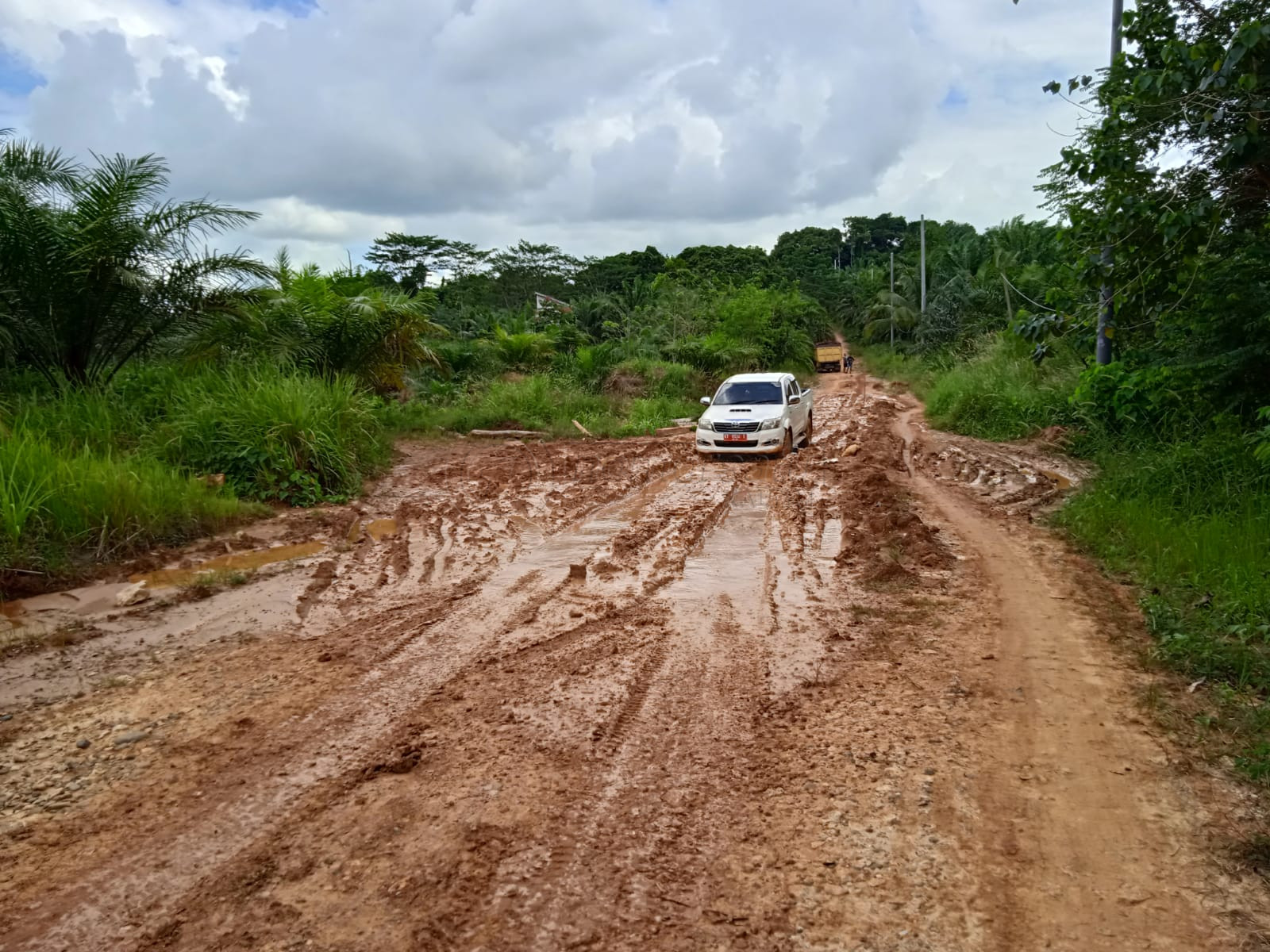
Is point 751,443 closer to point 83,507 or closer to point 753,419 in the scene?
point 753,419

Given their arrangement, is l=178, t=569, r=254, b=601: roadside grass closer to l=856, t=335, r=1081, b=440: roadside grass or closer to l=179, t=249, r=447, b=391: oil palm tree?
l=179, t=249, r=447, b=391: oil palm tree

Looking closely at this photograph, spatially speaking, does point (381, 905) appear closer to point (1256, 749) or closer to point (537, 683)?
point (537, 683)

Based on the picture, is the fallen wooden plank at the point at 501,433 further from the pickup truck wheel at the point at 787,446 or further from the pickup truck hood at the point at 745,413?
the pickup truck wheel at the point at 787,446

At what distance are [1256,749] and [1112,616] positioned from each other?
2.16 m

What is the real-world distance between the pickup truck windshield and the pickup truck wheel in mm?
638

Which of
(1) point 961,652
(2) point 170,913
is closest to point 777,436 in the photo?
(1) point 961,652

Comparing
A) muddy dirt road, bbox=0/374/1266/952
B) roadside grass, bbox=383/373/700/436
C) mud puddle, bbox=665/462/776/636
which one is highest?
roadside grass, bbox=383/373/700/436

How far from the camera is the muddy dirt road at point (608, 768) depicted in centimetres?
290

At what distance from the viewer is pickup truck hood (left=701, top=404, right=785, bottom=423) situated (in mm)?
14383

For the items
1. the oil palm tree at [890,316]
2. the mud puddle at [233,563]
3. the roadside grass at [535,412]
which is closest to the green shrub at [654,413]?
the roadside grass at [535,412]

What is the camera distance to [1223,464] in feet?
28.1

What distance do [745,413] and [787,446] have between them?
951mm

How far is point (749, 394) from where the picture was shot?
15352 mm

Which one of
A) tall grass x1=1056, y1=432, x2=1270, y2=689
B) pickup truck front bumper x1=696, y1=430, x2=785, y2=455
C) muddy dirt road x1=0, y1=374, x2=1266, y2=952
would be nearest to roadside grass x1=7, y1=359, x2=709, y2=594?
muddy dirt road x1=0, y1=374, x2=1266, y2=952
